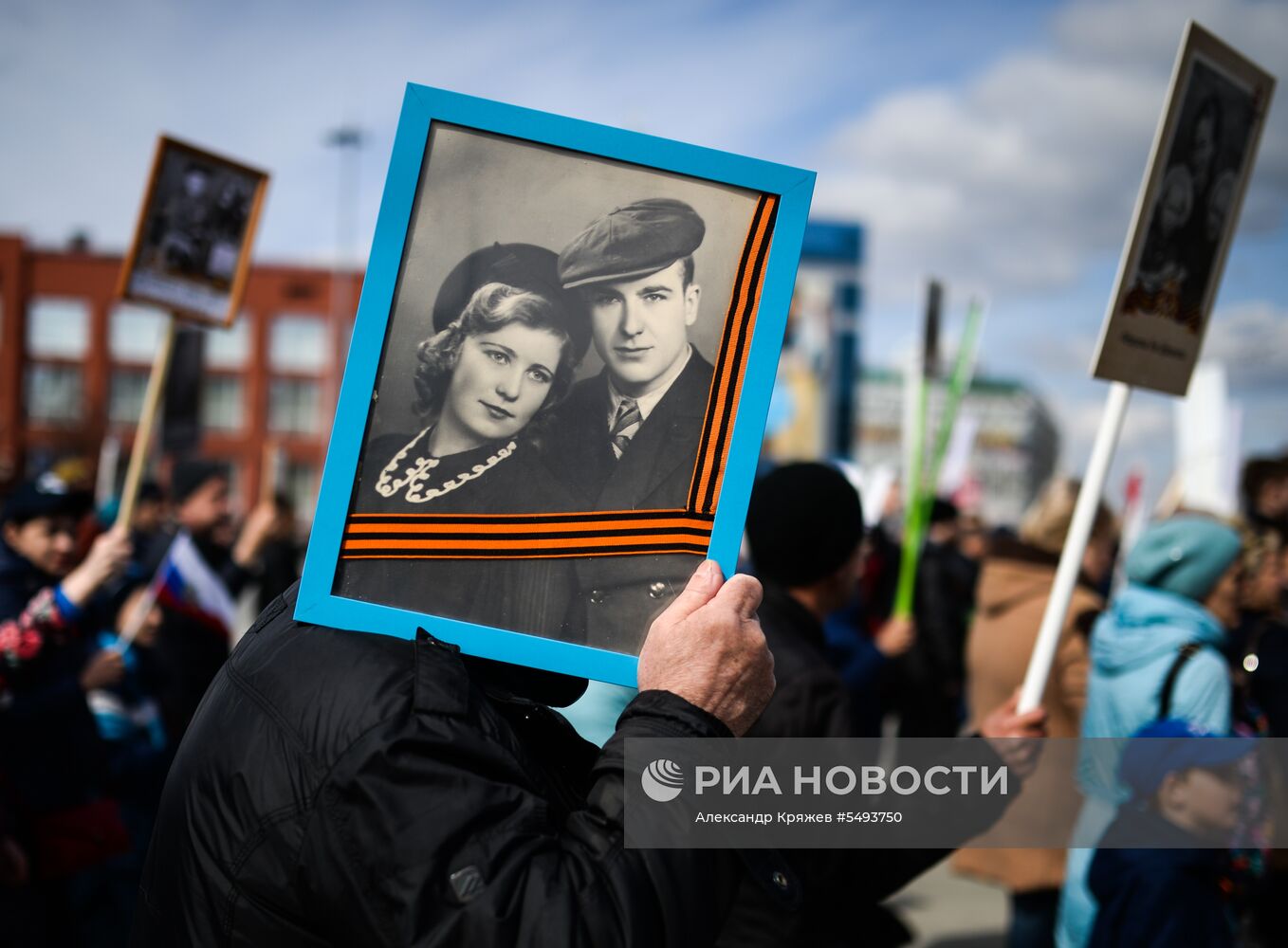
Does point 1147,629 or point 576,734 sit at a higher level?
point 1147,629

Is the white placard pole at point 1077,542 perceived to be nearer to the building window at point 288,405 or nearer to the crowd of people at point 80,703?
the crowd of people at point 80,703

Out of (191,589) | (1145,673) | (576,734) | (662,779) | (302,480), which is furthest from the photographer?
(302,480)

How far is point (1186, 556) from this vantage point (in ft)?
11.5

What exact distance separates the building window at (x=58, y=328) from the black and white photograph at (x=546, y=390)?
65.4 meters

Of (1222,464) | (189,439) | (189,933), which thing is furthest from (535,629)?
(189,439)

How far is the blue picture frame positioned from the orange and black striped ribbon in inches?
0.5

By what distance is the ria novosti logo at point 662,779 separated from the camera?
1.39 m

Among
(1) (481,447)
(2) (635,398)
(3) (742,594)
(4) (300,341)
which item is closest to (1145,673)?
(3) (742,594)

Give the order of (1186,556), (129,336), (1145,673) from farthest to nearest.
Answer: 1. (129,336)
2. (1186,556)
3. (1145,673)

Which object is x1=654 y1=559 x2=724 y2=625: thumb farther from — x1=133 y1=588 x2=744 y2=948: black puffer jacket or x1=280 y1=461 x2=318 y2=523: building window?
x1=280 y1=461 x2=318 y2=523: building window

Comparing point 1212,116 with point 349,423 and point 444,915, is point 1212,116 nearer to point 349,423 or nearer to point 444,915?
point 349,423

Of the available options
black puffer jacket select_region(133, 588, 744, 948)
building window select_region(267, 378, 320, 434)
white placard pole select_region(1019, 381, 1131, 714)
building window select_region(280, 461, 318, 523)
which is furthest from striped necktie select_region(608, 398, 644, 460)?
building window select_region(267, 378, 320, 434)

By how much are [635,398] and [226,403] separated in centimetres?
6632

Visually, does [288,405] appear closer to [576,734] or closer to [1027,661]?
[1027,661]
